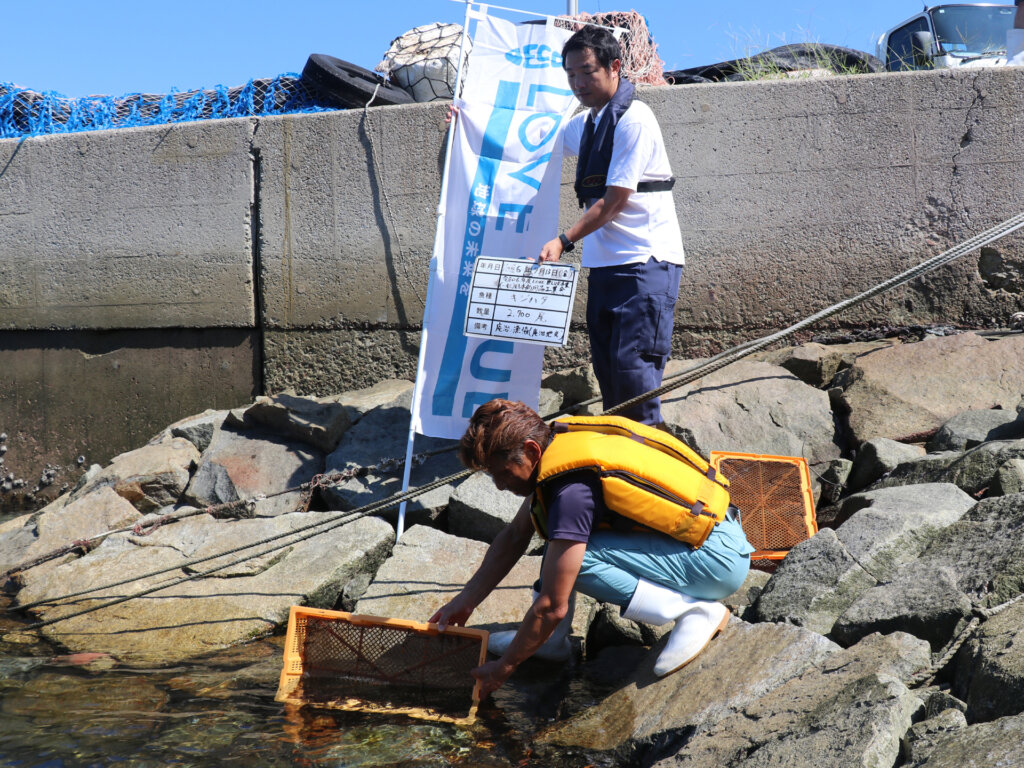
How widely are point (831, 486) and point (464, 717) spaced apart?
84.7 inches

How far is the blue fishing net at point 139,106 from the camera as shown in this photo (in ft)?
21.6

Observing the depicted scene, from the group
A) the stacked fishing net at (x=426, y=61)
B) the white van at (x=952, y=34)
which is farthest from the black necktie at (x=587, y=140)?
the white van at (x=952, y=34)

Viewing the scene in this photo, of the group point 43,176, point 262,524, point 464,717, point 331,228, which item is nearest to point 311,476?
point 262,524

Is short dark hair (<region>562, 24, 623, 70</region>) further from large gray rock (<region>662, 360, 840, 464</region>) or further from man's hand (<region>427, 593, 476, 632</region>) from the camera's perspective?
man's hand (<region>427, 593, 476, 632</region>)

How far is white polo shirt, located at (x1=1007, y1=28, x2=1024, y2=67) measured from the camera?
5.32 m

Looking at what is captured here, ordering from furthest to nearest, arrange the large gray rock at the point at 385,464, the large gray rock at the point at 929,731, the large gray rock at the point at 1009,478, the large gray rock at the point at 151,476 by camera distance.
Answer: the large gray rock at the point at 151,476
the large gray rock at the point at 385,464
the large gray rock at the point at 1009,478
the large gray rock at the point at 929,731

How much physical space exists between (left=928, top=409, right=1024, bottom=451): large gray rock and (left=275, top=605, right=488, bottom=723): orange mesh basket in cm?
234

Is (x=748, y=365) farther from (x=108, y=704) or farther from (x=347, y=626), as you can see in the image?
(x=108, y=704)

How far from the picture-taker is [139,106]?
6938 millimetres

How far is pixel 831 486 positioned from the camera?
424cm

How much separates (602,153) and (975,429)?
198cm

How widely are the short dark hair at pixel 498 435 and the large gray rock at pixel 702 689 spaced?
30.6 inches

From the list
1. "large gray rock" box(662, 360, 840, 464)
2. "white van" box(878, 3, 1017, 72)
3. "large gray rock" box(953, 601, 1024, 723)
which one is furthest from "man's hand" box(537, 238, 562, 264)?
"white van" box(878, 3, 1017, 72)

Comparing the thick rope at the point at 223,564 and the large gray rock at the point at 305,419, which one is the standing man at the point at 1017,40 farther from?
the large gray rock at the point at 305,419
